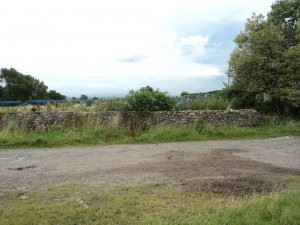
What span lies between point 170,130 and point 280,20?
38.8 feet

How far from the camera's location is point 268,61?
19.4 metres


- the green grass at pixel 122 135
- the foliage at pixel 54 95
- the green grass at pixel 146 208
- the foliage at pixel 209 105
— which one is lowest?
the green grass at pixel 146 208

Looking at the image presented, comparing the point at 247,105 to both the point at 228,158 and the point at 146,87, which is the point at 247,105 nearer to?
the point at 146,87

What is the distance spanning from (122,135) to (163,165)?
5.69 meters

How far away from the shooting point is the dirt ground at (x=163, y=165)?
7.68 m

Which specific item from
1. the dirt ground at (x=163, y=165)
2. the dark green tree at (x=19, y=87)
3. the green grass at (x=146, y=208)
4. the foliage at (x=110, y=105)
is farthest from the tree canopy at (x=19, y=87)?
the green grass at (x=146, y=208)

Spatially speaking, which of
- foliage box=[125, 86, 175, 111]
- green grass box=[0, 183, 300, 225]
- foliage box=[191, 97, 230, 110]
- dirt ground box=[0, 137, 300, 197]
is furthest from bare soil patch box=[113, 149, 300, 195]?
foliage box=[191, 97, 230, 110]

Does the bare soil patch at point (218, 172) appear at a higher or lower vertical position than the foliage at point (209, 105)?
lower

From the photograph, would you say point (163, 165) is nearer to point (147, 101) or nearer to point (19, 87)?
point (147, 101)

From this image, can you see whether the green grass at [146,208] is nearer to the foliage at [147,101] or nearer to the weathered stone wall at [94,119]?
the weathered stone wall at [94,119]

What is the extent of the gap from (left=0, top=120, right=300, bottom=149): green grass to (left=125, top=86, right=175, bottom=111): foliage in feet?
4.51

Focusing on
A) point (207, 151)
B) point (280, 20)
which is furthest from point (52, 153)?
point (280, 20)

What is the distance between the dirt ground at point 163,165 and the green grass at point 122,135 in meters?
1.01

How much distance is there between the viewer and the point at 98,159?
10.7m
